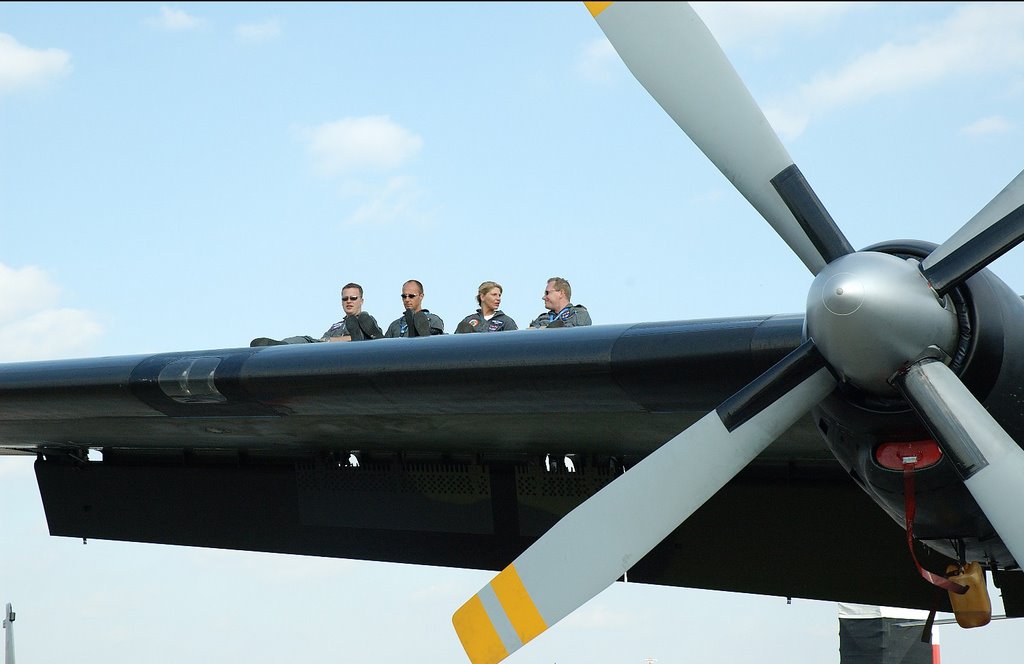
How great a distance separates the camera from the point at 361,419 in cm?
1059

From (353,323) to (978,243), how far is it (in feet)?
26.3

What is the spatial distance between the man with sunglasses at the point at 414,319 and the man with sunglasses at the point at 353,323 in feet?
0.84

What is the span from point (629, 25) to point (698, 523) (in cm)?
511

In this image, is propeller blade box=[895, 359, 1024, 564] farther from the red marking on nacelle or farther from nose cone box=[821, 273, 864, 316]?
nose cone box=[821, 273, 864, 316]

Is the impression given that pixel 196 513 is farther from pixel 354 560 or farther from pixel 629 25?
pixel 629 25

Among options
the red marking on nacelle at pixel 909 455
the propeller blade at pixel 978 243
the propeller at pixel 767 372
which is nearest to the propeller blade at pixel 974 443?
the propeller at pixel 767 372

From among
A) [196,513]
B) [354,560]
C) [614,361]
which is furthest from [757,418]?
[196,513]

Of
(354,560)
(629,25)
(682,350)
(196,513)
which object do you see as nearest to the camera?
(629,25)

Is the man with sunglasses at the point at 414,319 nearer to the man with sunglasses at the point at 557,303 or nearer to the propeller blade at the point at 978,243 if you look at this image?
the man with sunglasses at the point at 557,303

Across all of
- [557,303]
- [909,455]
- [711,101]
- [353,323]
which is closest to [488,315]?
[557,303]

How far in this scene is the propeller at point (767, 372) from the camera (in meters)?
6.03

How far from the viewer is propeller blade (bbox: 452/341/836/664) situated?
22.1 ft

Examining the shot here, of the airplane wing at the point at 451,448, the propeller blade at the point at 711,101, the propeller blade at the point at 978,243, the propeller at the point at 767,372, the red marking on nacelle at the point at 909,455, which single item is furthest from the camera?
the airplane wing at the point at 451,448

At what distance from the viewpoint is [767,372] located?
6.71m
